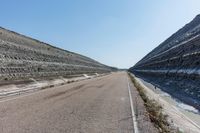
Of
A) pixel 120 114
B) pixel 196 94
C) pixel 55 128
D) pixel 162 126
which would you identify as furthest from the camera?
pixel 196 94

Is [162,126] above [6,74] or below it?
below

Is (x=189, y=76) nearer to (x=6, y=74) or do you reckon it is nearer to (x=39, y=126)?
(x=6, y=74)

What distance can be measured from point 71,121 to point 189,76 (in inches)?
932

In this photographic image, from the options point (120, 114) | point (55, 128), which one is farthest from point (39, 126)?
point (120, 114)

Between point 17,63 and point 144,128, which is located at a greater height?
point 17,63

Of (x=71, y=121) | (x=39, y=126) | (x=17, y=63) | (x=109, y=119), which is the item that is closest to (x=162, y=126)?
(x=109, y=119)

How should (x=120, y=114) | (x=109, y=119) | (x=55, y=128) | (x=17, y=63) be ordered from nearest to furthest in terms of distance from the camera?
(x=55, y=128)
(x=109, y=119)
(x=120, y=114)
(x=17, y=63)

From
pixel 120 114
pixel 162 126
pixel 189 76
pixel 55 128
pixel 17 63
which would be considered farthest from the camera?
pixel 17 63

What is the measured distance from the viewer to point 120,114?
38.3 feet

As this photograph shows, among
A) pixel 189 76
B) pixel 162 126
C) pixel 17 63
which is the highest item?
pixel 17 63

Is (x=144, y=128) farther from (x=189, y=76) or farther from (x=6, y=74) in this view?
(x=6, y=74)

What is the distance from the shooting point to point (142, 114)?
462 inches

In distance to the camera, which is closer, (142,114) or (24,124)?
(24,124)

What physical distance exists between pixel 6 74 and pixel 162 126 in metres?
26.5
